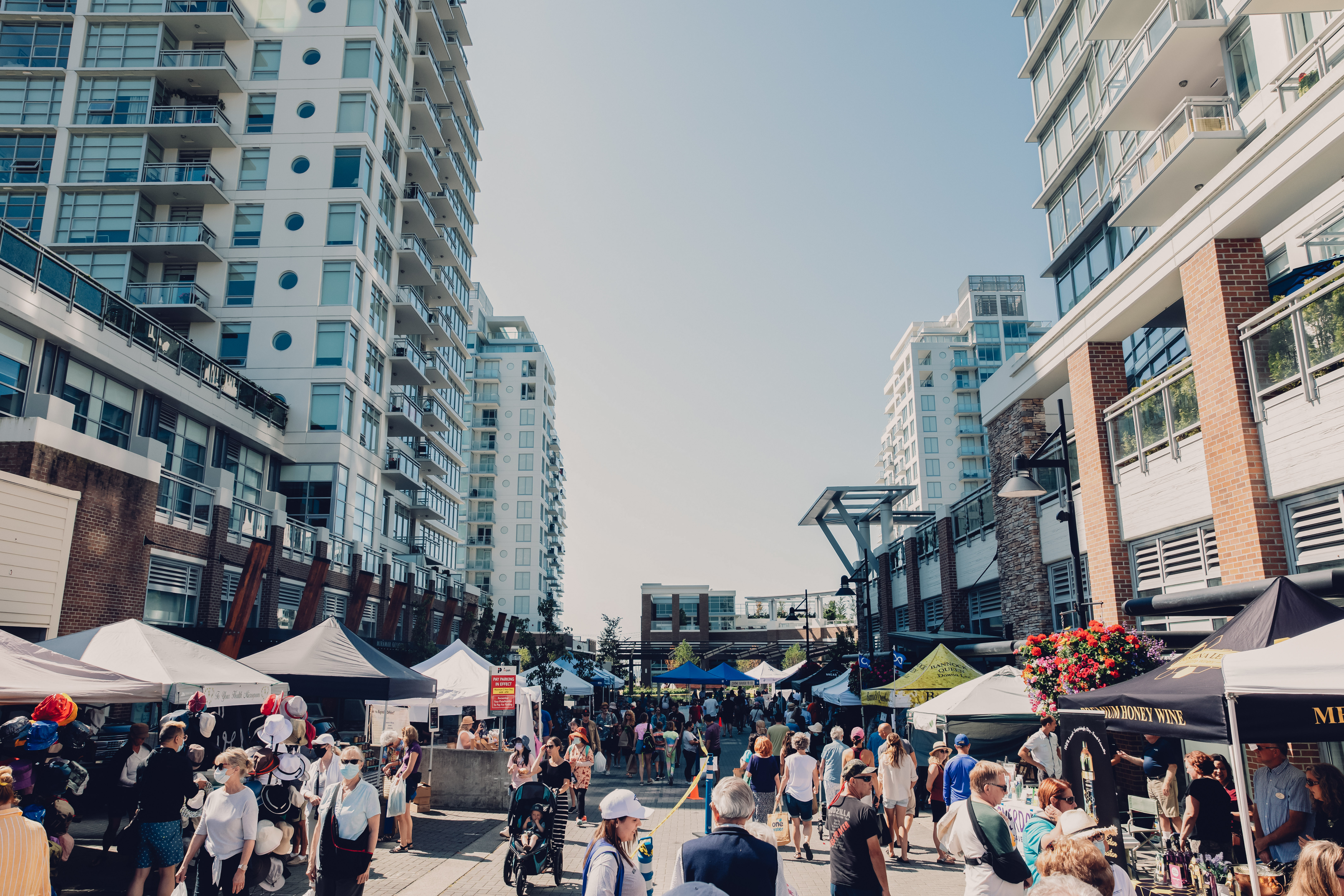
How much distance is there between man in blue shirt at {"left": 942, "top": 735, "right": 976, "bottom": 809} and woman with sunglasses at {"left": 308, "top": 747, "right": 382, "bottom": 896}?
7.08m

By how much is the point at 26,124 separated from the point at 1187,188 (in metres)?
42.8

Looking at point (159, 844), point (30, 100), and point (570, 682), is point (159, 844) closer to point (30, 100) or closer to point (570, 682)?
point (570, 682)

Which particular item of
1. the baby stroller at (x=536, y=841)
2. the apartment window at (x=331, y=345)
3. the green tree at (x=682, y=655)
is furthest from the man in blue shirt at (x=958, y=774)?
the green tree at (x=682, y=655)

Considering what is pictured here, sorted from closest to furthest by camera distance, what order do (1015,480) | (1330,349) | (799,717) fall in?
(1330,349) < (1015,480) < (799,717)

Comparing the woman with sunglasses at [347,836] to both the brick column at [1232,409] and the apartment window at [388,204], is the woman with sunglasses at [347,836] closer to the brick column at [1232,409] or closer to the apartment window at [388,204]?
the brick column at [1232,409]

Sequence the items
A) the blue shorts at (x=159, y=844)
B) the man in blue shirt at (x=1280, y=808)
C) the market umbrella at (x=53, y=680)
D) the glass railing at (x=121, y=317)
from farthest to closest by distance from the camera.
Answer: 1. the glass railing at (x=121, y=317)
2. the market umbrella at (x=53, y=680)
3. the blue shorts at (x=159, y=844)
4. the man in blue shirt at (x=1280, y=808)

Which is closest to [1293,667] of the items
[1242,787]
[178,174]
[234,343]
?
[1242,787]

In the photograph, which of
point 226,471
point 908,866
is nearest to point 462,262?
point 226,471

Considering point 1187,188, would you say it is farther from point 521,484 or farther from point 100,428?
point 521,484

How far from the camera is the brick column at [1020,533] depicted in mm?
19344

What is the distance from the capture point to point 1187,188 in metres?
16.2

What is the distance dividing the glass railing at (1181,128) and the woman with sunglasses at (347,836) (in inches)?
634

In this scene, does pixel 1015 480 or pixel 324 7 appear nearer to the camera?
pixel 1015 480

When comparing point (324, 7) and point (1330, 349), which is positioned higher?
point (324, 7)
